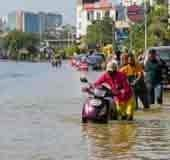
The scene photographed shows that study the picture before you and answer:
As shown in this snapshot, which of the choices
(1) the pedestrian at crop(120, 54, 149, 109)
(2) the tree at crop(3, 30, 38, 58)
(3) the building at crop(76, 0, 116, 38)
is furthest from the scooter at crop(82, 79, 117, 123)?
(2) the tree at crop(3, 30, 38, 58)

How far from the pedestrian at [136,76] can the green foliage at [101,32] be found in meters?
112

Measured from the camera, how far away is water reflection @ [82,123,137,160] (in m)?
11.8

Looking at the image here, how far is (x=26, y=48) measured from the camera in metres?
186

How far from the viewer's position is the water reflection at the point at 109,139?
11.8 metres

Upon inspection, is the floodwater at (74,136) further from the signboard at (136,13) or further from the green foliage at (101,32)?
the green foliage at (101,32)

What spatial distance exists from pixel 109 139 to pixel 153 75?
352 inches

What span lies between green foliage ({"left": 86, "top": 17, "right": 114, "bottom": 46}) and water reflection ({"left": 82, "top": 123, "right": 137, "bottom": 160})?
385ft

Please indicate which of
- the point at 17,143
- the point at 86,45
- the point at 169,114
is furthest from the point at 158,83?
the point at 86,45

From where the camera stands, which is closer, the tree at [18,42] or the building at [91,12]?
the building at [91,12]

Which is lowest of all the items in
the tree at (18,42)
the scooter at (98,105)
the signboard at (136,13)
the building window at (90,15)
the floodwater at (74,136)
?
the floodwater at (74,136)

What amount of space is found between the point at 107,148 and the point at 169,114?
7.18 m

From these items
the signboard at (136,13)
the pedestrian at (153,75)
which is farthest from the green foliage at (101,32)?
the pedestrian at (153,75)

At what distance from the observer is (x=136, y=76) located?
67.6 feet

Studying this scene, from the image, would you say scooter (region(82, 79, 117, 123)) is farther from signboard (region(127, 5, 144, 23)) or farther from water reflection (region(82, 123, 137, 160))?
signboard (region(127, 5, 144, 23))
